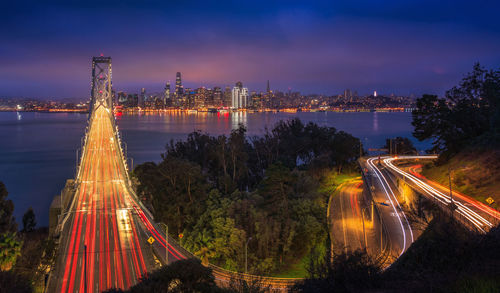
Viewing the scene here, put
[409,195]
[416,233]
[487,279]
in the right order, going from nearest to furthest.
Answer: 1. [487,279]
2. [416,233]
3. [409,195]

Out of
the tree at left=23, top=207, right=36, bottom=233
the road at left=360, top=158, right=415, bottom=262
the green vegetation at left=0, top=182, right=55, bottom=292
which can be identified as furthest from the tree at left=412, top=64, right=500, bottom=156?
the tree at left=23, top=207, right=36, bottom=233

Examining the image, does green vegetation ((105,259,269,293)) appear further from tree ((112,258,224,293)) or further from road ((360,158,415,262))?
road ((360,158,415,262))

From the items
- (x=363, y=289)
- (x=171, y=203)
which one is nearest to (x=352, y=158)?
(x=171, y=203)

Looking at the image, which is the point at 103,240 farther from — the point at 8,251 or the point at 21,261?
the point at 8,251

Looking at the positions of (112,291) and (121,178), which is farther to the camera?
(121,178)

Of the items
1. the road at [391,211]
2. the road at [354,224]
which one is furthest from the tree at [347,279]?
the road at [354,224]

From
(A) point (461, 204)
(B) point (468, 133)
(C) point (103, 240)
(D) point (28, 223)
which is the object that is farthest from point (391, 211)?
(D) point (28, 223)

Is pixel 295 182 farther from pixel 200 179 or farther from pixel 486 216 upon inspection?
pixel 486 216
